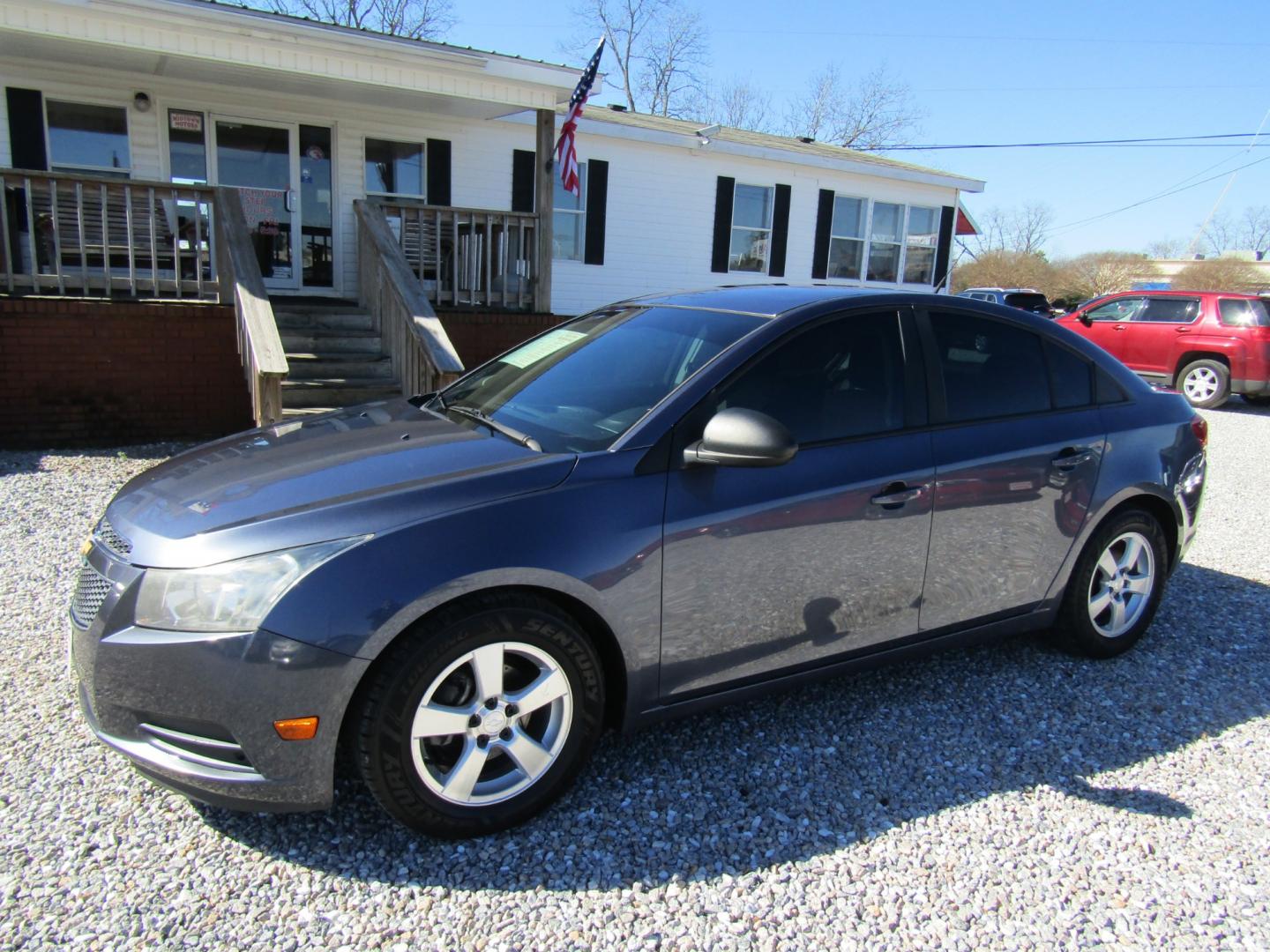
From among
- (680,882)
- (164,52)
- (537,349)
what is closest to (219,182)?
(164,52)

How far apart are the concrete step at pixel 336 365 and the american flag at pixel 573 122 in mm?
2729

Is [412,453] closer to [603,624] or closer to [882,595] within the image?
[603,624]

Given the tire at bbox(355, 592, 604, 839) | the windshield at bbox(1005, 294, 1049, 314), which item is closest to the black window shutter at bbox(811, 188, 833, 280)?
the windshield at bbox(1005, 294, 1049, 314)

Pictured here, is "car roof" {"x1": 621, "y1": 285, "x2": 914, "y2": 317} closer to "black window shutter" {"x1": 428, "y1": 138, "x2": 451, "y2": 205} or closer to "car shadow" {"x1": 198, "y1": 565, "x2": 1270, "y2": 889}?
"car shadow" {"x1": 198, "y1": 565, "x2": 1270, "y2": 889}

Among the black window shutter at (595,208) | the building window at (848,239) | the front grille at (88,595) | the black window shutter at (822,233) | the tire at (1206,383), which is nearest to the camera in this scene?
the front grille at (88,595)

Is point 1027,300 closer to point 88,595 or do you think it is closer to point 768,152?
point 768,152

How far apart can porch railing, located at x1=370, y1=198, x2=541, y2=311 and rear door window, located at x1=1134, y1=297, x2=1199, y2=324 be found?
1098 cm

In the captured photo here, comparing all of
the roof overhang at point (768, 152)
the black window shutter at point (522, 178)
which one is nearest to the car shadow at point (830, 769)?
the black window shutter at point (522, 178)

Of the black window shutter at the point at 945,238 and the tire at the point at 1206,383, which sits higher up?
the black window shutter at the point at 945,238

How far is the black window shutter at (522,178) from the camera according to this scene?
11.0 metres

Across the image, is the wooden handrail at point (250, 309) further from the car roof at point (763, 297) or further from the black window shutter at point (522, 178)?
the black window shutter at point (522, 178)

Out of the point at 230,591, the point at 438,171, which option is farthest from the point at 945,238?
the point at 230,591

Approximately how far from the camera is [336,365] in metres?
7.81

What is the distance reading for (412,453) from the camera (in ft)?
9.20
